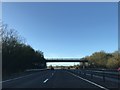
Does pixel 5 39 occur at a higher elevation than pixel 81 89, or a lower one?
higher

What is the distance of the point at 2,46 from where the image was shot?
6575 cm

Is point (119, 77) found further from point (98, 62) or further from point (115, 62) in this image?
point (98, 62)

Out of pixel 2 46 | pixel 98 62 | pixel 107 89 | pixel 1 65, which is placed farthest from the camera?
pixel 98 62

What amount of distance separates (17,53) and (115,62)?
60931 millimetres

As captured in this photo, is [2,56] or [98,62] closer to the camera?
[2,56]

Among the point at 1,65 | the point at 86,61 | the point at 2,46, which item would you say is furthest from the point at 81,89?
the point at 86,61

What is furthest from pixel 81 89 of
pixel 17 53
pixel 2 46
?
pixel 17 53

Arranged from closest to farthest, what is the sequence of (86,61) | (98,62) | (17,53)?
(17,53)
(98,62)
(86,61)

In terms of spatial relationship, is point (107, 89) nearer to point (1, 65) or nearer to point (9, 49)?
point (1, 65)

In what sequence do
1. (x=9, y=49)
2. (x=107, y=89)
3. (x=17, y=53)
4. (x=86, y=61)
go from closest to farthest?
1. (x=107, y=89)
2. (x=9, y=49)
3. (x=17, y=53)
4. (x=86, y=61)

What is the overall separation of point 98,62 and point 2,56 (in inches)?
4420

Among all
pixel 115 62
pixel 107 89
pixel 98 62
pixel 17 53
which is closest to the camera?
pixel 107 89

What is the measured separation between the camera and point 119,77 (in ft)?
98.7

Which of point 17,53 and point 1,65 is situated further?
point 17,53
